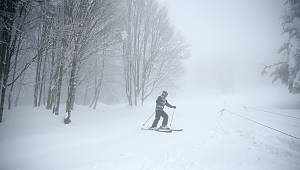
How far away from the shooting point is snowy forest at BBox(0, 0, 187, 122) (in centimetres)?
1113

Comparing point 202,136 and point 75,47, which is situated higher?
point 75,47

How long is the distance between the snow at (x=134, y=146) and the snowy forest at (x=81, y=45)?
1866 mm

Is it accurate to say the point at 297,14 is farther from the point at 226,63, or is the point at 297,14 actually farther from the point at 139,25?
the point at 226,63

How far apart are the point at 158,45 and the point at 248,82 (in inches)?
2731

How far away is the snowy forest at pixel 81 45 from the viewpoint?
11.1 metres

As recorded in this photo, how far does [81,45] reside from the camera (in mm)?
12398

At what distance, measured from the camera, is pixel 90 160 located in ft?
24.4

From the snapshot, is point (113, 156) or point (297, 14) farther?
point (297, 14)

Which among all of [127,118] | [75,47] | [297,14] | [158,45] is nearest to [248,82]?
[297,14]

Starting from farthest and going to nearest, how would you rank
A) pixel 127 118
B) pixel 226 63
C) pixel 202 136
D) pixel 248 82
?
pixel 248 82 < pixel 226 63 < pixel 127 118 < pixel 202 136

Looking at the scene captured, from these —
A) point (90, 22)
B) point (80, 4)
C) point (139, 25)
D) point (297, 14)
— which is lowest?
point (90, 22)

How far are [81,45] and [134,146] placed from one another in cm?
684

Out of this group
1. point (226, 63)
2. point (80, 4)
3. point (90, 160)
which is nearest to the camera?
point (90, 160)

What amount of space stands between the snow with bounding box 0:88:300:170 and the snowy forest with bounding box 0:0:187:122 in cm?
187
